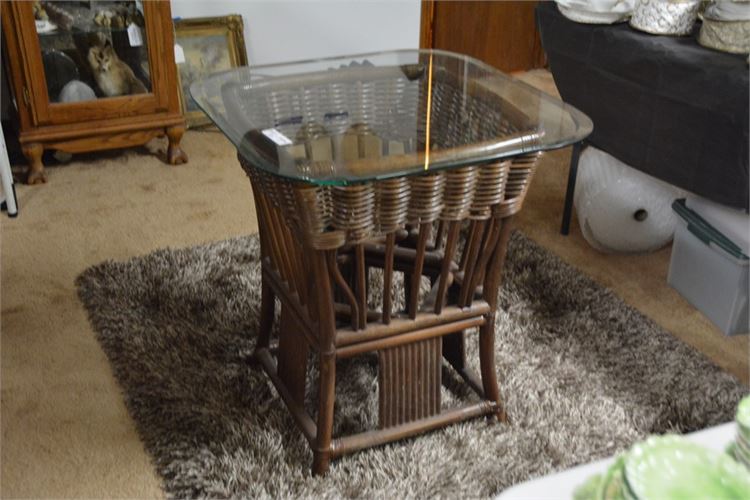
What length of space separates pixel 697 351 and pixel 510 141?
954mm

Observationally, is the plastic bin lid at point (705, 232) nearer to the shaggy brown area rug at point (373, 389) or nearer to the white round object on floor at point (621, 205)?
the white round object on floor at point (621, 205)

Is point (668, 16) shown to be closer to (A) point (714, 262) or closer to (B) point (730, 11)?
(B) point (730, 11)

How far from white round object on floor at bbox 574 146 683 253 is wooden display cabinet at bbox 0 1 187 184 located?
148cm

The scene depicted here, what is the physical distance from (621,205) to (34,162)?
6.51ft

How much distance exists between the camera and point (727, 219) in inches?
82.2

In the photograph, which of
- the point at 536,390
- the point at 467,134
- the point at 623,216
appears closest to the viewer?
the point at 467,134

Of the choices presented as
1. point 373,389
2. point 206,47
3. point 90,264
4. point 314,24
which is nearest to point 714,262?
point 373,389

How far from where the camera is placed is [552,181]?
10.0 feet

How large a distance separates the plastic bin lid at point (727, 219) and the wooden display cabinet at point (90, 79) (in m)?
1.82

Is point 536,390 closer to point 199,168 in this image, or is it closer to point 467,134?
point 467,134

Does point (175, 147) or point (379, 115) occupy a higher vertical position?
point (379, 115)

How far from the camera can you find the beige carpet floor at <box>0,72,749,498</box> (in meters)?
1.70

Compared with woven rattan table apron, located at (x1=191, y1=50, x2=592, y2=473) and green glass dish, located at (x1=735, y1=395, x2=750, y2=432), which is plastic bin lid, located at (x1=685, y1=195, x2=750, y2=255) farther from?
green glass dish, located at (x1=735, y1=395, x2=750, y2=432)

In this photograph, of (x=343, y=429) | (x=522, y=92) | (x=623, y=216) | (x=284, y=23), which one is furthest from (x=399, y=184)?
(x=284, y=23)
